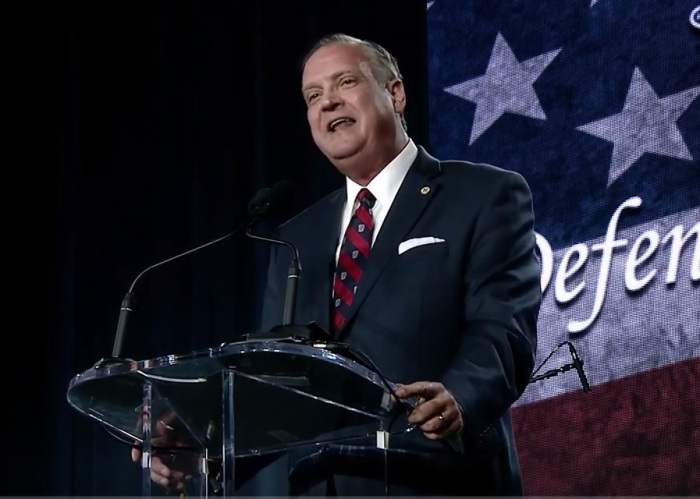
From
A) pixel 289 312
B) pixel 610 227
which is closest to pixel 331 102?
pixel 289 312

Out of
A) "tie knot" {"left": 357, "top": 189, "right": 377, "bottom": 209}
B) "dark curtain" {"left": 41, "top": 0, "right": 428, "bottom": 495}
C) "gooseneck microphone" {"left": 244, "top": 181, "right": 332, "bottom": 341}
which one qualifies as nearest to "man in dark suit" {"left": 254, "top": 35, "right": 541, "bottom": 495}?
"tie knot" {"left": 357, "top": 189, "right": 377, "bottom": 209}

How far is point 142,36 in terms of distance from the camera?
404 centimetres

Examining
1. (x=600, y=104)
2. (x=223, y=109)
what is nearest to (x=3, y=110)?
(x=223, y=109)

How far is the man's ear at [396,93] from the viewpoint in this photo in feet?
8.09

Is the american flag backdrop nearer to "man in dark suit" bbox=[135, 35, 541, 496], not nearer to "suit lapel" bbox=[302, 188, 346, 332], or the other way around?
"man in dark suit" bbox=[135, 35, 541, 496]

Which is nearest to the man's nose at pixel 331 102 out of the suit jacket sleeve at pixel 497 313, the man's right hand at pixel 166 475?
the suit jacket sleeve at pixel 497 313

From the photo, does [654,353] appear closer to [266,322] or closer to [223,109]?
[266,322]

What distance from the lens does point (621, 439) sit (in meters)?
3.04

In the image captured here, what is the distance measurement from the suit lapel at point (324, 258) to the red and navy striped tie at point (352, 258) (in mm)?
17

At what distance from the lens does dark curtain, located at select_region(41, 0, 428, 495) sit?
3.73 m

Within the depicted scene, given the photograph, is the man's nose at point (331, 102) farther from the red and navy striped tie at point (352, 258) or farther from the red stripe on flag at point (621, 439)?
the red stripe on flag at point (621, 439)

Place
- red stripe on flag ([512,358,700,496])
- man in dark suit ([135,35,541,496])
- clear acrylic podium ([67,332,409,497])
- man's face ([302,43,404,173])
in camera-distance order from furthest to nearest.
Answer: red stripe on flag ([512,358,700,496]) → man's face ([302,43,404,173]) → man in dark suit ([135,35,541,496]) → clear acrylic podium ([67,332,409,497])

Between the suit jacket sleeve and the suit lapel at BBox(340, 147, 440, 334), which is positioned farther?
the suit lapel at BBox(340, 147, 440, 334)

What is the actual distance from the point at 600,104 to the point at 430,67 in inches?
26.1
